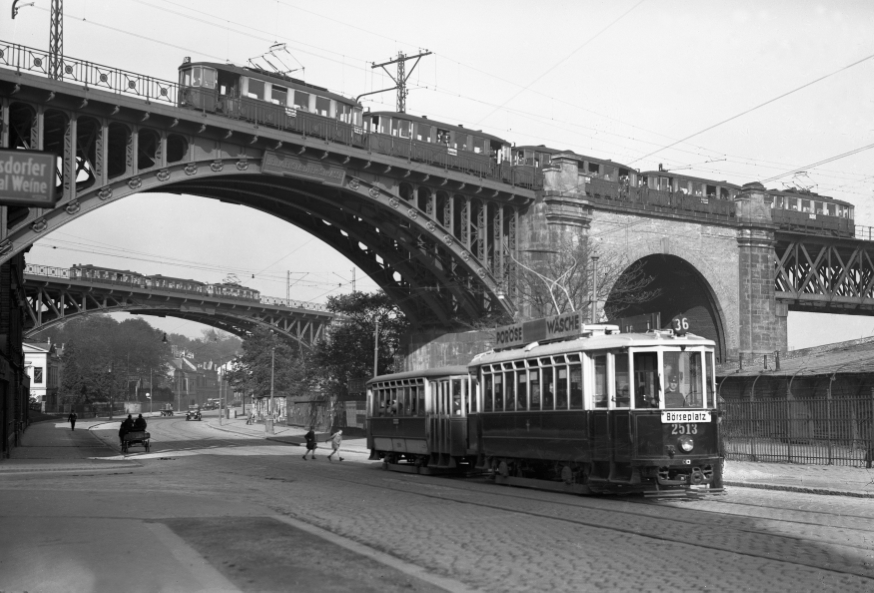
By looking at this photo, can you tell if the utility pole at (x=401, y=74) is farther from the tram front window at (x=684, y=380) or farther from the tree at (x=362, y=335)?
the tram front window at (x=684, y=380)

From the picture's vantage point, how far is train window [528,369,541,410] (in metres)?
19.8

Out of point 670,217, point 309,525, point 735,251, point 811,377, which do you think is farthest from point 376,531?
point 735,251

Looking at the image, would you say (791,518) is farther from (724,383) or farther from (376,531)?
(724,383)

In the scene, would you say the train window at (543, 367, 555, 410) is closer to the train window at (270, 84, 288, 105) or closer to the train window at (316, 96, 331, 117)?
the train window at (270, 84, 288, 105)

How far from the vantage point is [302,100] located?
4188 cm

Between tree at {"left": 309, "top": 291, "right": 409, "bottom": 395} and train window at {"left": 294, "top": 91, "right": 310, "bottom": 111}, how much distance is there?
27.8m

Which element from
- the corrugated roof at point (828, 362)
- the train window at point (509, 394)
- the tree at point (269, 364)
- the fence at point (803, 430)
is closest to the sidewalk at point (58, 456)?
the train window at point (509, 394)

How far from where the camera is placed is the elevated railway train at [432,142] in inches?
1554

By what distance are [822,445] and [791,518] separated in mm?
13498

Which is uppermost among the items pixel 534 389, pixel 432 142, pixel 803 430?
pixel 432 142

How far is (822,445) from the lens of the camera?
26.6m

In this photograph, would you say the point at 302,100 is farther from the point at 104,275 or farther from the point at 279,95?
the point at 104,275

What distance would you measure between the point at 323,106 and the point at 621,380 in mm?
28650

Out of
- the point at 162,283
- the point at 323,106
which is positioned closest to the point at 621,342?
the point at 323,106
